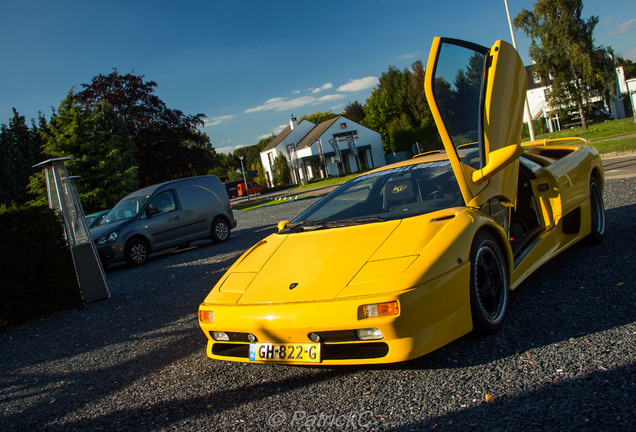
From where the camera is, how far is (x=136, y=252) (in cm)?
1115

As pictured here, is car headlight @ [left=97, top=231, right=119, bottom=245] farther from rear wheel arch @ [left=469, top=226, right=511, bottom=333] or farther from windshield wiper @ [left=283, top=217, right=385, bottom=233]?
rear wheel arch @ [left=469, top=226, right=511, bottom=333]

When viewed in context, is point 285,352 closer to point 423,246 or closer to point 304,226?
point 423,246

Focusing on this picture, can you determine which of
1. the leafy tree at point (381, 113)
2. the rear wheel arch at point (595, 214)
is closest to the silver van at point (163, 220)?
the rear wheel arch at point (595, 214)

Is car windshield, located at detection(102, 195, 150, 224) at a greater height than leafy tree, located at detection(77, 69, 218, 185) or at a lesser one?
lesser

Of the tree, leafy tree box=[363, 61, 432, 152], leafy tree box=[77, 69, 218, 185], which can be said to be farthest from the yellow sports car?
leafy tree box=[363, 61, 432, 152]

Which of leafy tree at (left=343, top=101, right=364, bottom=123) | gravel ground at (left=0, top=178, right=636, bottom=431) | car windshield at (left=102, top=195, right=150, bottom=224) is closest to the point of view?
gravel ground at (left=0, top=178, right=636, bottom=431)

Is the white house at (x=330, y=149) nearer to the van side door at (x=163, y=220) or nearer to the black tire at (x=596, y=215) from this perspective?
the van side door at (x=163, y=220)

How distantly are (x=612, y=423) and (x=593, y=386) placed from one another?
38cm

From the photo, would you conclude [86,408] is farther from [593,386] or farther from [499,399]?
[593,386]

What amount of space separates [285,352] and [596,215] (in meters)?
4.03

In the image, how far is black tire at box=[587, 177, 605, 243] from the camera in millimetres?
5398

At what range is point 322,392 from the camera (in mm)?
3006

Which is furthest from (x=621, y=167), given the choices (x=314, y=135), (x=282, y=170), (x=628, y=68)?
(x=628, y=68)

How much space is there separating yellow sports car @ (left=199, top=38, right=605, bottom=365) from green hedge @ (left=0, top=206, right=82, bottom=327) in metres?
4.23
